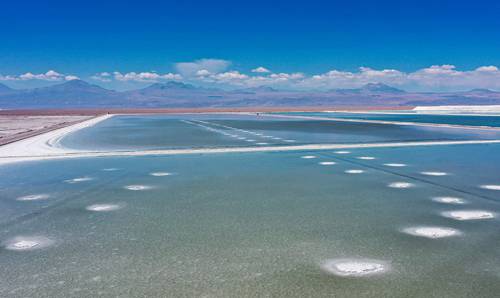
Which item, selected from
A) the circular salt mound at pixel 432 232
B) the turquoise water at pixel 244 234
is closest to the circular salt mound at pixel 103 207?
the turquoise water at pixel 244 234

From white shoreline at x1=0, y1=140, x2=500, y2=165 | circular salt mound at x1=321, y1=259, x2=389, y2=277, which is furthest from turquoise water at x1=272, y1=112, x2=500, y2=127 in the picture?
circular salt mound at x1=321, y1=259, x2=389, y2=277

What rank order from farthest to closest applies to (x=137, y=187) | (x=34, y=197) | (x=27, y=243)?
(x=137, y=187) < (x=34, y=197) < (x=27, y=243)

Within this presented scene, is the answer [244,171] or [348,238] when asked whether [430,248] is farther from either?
[244,171]

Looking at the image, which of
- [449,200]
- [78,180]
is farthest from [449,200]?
[78,180]

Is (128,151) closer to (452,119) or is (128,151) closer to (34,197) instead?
(34,197)

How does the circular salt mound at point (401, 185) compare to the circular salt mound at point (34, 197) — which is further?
the circular salt mound at point (401, 185)

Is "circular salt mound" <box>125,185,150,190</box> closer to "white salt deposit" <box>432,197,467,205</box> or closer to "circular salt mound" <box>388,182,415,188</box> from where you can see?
"circular salt mound" <box>388,182,415,188</box>

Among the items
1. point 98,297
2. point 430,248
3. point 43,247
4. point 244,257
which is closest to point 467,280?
point 430,248

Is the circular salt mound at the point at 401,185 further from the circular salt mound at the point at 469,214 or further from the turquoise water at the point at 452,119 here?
the turquoise water at the point at 452,119
